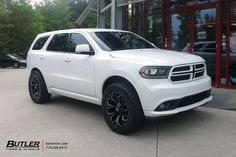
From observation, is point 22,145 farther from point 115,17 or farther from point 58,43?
point 115,17

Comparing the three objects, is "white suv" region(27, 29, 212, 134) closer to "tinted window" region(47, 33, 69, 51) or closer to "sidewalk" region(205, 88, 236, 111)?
"tinted window" region(47, 33, 69, 51)

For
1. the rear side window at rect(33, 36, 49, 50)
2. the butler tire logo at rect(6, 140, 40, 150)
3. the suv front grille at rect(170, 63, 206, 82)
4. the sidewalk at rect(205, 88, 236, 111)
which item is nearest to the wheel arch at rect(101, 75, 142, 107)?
the suv front grille at rect(170, 63, 206, 82)

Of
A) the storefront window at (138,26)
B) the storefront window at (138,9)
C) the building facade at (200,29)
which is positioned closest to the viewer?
the building facade at (200,29)

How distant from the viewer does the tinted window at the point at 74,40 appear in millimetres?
6859

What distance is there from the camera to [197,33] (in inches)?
406

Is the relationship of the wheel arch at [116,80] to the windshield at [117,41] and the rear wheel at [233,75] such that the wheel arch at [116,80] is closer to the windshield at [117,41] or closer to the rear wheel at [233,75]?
the windshield at [117,41]

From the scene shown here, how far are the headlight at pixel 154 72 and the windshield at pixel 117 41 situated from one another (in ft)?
3.94

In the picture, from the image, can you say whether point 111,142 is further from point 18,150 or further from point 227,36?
point 227,36

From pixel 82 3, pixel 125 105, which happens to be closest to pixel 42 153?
pixel 125 105

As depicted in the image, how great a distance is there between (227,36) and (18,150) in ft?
22.3

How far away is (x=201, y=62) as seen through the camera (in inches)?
239

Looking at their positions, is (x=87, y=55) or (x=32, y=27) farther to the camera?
(x=32, y=27)

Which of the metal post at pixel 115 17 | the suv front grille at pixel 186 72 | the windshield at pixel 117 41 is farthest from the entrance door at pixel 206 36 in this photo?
the suv front grille at pixel 186 72

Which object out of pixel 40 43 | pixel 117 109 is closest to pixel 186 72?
pixel 117 109
